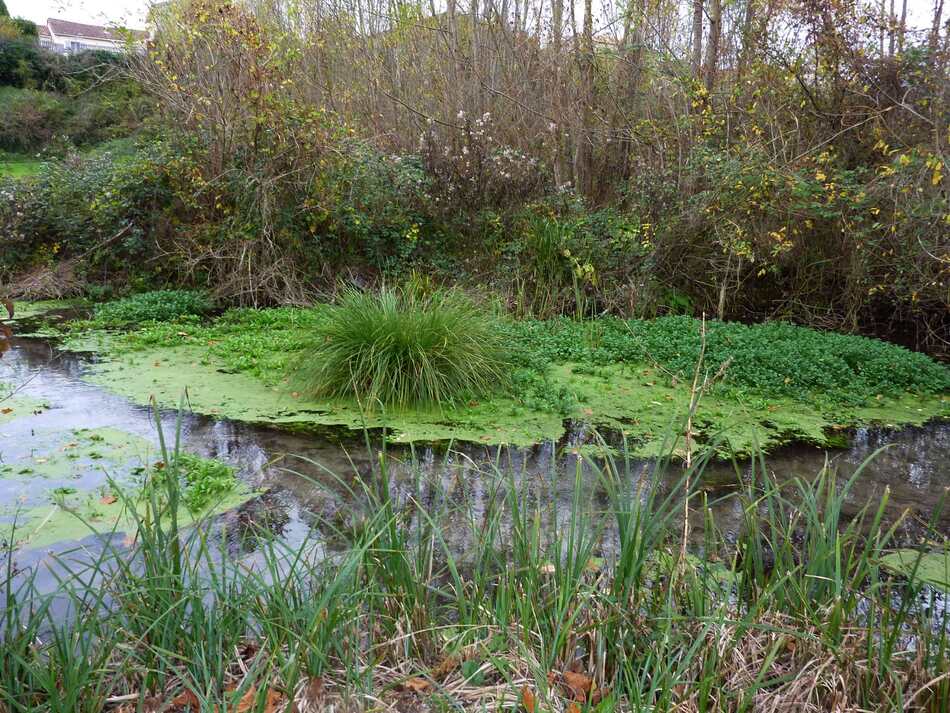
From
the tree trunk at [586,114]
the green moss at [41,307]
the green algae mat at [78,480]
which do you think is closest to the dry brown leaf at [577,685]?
the green algae mat at [78,480]

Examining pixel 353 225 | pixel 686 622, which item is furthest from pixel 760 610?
pixel 353 225

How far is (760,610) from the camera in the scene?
2.68m

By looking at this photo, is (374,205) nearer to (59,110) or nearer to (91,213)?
(91,213)

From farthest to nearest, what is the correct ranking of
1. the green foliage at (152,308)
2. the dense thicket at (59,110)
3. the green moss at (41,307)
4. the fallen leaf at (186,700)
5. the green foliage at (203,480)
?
1. the dense thicket at (59,110)
2. the green moss at (41,307)
3. the green foliage at (152,308)
4. the green foliage at (203,480)
5. the fallen leaf at (186,700)

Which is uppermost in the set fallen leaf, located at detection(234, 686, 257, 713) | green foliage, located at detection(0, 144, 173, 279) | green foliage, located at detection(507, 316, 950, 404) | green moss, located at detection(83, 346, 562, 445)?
green foliage, located at detection(0, 144, 173, 279)

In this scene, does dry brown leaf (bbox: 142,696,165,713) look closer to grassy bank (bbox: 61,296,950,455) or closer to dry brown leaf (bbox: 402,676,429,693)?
dry brown leaf (bbox: 402,676,429,693)

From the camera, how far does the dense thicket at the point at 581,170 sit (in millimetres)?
7750

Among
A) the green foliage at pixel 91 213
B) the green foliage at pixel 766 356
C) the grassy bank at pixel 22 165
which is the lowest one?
the green foliage at pixel 766 356

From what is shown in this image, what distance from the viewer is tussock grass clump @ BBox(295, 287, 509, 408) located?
5766mm

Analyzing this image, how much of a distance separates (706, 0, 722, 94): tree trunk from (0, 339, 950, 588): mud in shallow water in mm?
5120

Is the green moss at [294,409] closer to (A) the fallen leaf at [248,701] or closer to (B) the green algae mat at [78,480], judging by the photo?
(B) the green algae mat at [78,480]

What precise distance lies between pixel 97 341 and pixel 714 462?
5.81 metres

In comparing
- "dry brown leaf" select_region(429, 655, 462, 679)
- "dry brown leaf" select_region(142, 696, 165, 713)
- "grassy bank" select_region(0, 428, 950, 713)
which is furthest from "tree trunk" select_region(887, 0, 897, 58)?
"dry brown leaf" select_region(142, 696, 165, 713)

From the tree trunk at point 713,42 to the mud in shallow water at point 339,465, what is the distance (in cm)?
512
